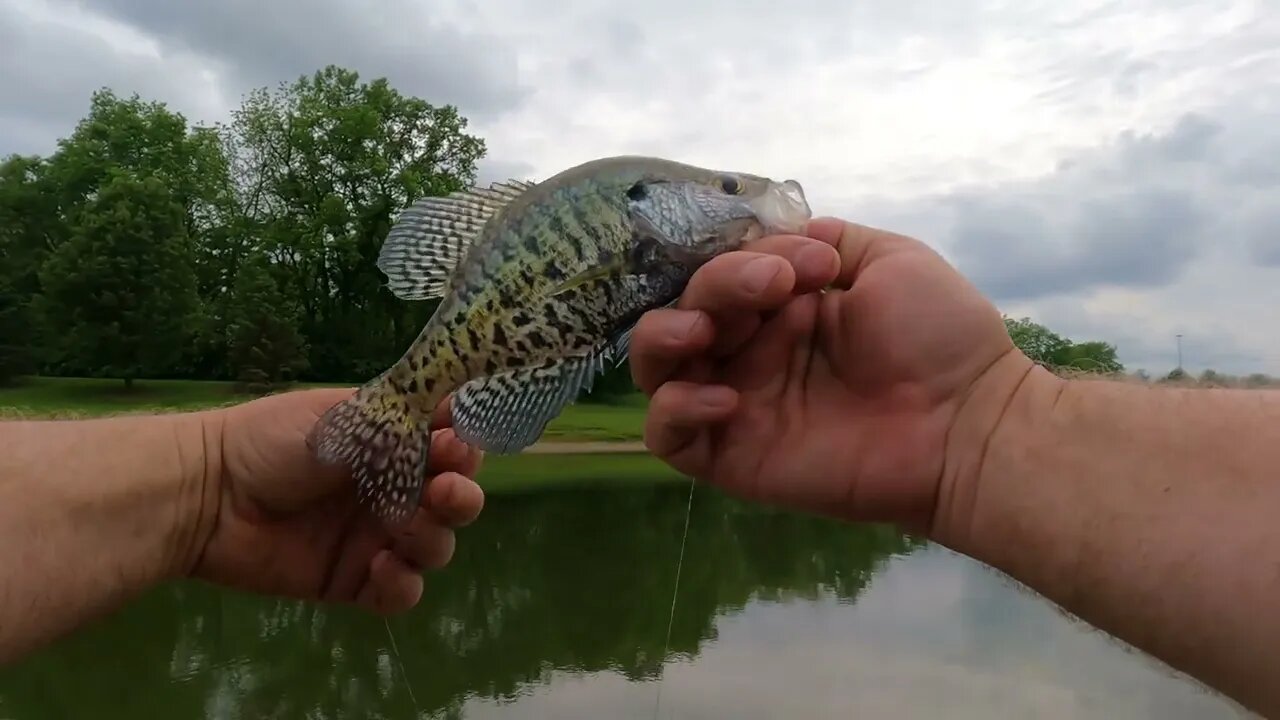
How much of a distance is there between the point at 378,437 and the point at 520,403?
458 millimetres

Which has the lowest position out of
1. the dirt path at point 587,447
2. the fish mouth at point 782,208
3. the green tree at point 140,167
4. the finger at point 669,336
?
the dirt path at point 587,447

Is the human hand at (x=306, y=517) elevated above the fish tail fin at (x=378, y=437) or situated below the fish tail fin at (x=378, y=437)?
below

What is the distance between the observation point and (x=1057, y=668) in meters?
12.7

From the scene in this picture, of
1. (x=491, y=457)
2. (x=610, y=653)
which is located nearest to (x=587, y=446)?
(x=491, y=457)

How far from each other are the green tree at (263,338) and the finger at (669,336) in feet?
94.8

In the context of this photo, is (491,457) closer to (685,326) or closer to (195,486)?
A: (195,486)

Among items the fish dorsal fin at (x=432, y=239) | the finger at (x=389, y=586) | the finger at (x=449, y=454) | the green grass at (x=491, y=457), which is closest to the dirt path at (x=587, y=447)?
the green grass at (x=491, y=457)

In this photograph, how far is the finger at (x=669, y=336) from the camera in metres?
2.52

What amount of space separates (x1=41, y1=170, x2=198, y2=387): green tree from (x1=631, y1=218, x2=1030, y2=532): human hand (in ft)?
115

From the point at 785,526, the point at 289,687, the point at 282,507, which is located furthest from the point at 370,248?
the point at 282,507

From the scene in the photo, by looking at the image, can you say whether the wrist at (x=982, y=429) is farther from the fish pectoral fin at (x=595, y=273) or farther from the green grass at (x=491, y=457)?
the green grass at (x=491, y=457)

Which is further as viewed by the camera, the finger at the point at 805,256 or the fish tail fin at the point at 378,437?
the fish tail fin at the point at 378,437

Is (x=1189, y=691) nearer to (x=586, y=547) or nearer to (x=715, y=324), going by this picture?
(x=586, y=547)

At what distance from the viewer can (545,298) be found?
8.64 ft
